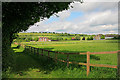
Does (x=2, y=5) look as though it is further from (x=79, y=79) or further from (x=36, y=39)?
(x=36, y=39)

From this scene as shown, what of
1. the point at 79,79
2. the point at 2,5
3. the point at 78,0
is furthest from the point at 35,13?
the point at 79,79

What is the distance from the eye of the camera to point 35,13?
7918 mm

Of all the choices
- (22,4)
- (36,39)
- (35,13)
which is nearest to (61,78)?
(35,13)

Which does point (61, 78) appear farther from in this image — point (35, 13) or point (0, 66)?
point (35, 13)

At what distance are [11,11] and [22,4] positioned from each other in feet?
3.17

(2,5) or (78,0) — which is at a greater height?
(78,0)

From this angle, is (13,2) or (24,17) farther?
(24,17)

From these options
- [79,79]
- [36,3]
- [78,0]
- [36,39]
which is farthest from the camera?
[36,39]

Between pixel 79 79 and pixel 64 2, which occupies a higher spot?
pixel 64 2

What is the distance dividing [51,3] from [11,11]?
2.66m

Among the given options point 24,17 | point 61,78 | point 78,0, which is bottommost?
point 61,78

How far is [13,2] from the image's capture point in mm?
7094

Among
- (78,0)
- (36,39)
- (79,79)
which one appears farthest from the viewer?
(36,39)

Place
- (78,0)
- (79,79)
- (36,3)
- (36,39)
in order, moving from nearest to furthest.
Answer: (79,79)
(36,3)
(78,0)
(36,39)
